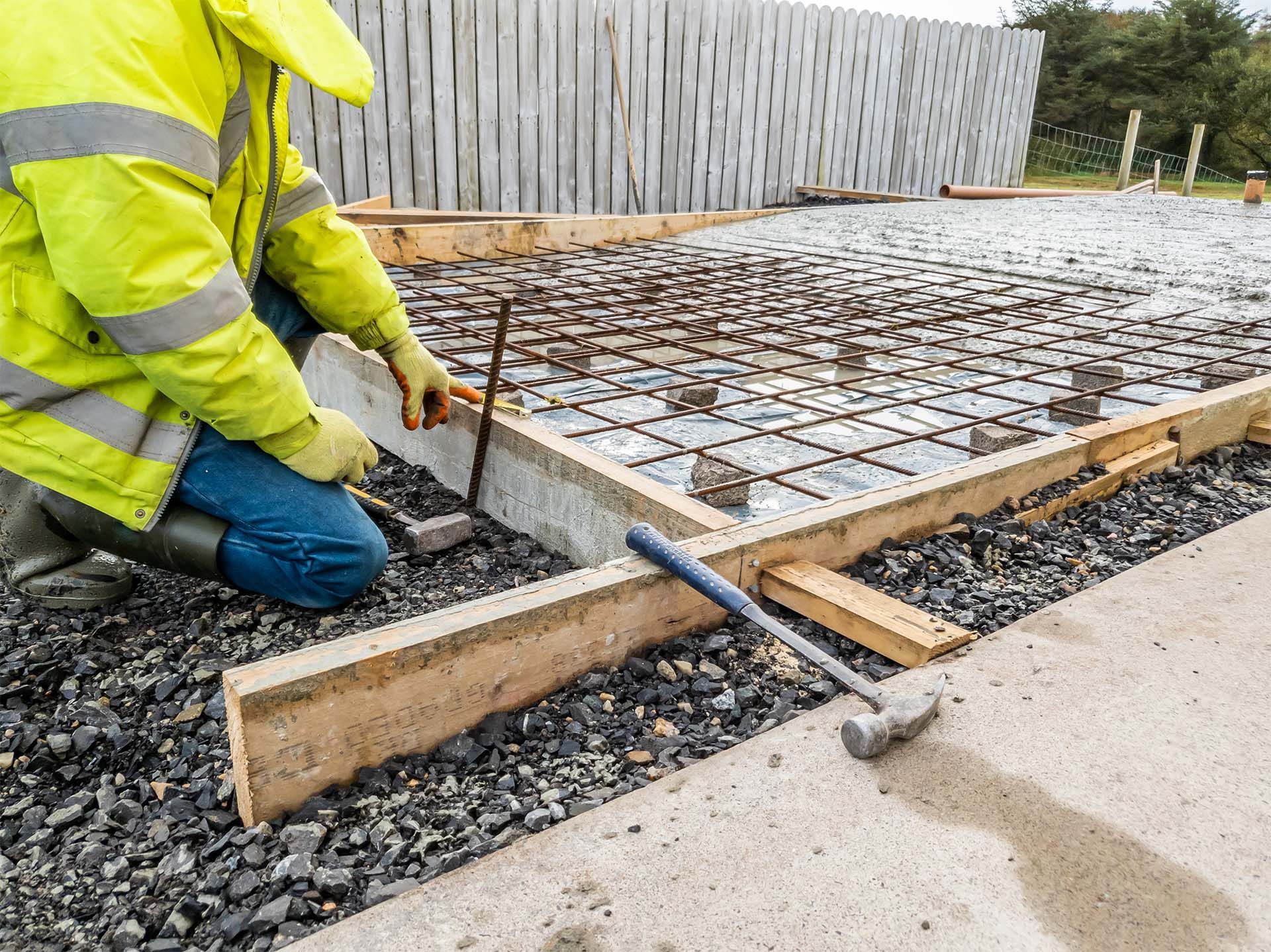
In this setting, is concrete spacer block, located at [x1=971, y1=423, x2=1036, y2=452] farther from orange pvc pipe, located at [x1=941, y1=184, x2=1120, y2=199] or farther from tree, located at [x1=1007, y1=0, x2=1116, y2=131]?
tree, located at [x1=1007, y1=0, x2=1116, y2=131]

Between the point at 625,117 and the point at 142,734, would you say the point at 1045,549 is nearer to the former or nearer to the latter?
the point at 142,734

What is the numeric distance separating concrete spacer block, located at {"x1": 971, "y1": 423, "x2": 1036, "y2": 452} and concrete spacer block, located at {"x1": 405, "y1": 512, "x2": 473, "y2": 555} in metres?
1.40

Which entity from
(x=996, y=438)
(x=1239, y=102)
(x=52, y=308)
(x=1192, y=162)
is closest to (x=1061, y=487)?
(x=996, y=438)

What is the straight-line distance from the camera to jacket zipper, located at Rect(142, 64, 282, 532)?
1.88 meters

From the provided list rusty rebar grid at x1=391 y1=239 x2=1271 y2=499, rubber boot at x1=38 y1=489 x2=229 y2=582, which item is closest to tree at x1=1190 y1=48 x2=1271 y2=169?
rusty rebar grid at x1=391 y1=239 x2=1271 y2=499

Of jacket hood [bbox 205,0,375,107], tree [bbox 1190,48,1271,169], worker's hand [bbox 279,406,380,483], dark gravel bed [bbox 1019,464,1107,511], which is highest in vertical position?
tree [bbox 1190,48,1271,169]

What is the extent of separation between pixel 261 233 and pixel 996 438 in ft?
6.38

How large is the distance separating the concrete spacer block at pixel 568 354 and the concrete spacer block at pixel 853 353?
0.94 metres

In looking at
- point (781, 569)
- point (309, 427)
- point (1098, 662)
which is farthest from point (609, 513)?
point (1098, 662)

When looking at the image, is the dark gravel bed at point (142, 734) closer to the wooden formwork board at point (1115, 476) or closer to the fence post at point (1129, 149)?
the wooden formwork board at point (1115, 476)

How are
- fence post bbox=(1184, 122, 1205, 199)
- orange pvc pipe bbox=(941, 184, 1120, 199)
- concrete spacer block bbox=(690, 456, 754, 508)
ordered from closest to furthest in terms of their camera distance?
1. concrete spacer block bbox=(690, 456, 754, 508)
2. orange pvc pipe bbox=(941, 184, 1120, 199)
3. fence post bbox=(1184, 122, 1205, 199)

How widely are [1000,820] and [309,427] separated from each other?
143 cm

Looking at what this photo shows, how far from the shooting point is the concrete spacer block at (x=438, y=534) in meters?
2.37

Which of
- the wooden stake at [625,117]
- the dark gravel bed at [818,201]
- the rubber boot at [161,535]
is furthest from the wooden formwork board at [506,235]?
the rubber boot at [161,535]
